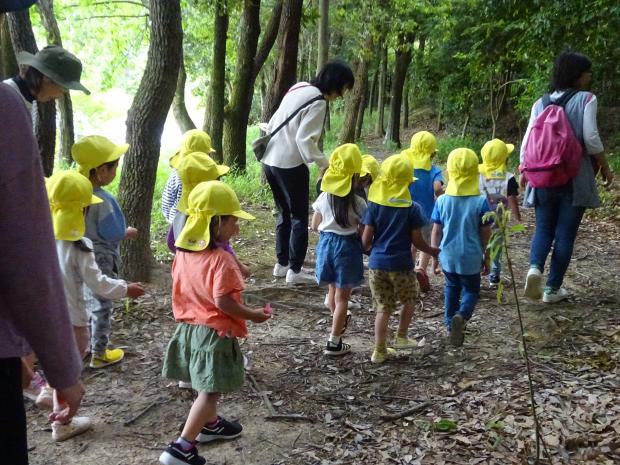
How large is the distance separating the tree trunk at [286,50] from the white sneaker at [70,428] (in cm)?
693

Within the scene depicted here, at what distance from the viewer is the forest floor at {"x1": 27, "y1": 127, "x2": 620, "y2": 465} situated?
10.5 feet

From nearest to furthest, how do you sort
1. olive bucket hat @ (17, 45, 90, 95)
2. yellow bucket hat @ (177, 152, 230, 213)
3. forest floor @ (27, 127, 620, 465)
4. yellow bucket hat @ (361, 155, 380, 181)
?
forest floor @ (27, 127, 620, 465), olive bucket hat @ (17, 45, 90, 95), yellow bucket hat @ (177, 152, 230, 213), yellow bucket hat @ (361, 155, 380, 181)

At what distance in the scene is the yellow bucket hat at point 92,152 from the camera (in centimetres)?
373

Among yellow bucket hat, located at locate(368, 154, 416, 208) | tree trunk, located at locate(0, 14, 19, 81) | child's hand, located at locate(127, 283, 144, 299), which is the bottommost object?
child's hand, located at locate(127, 283, 144, 299)

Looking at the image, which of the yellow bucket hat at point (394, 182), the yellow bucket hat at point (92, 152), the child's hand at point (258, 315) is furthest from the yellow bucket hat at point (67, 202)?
the yellow bucket hat at point (394, 182)

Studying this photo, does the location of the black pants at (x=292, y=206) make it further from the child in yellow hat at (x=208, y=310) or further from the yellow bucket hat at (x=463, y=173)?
the child in yellow hat at (x=208, y=310)

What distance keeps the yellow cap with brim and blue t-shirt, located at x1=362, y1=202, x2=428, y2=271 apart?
5.00 feet

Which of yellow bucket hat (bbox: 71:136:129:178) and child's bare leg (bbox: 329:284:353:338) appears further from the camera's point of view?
child's bare leg (bbox: 329:284:353:338)

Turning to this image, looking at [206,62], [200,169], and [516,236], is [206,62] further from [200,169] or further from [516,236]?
[200,169]

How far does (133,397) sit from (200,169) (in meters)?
1.68

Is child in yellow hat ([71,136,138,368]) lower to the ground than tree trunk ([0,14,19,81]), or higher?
lower

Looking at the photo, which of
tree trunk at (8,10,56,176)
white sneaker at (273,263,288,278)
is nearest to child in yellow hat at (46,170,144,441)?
tree trunk at (8,10,56,176)

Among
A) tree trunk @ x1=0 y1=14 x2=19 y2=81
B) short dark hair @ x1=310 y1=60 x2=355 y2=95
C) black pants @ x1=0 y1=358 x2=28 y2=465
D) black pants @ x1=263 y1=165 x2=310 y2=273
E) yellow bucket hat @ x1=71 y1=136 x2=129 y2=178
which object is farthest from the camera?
tree trunk @ x1=0 y1=14 x2=19 y2=81

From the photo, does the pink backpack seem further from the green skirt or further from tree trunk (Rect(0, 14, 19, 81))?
tree trunk (Rect(0, 14, 19, 81))
